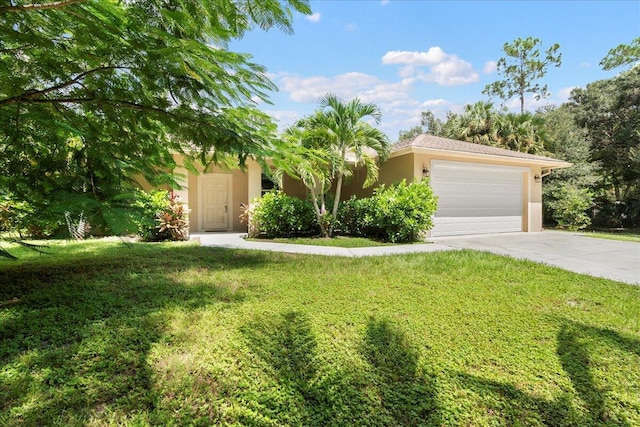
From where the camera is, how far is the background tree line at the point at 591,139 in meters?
18.4

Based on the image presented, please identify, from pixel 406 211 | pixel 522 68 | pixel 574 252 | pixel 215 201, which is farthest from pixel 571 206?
pixel 215 201

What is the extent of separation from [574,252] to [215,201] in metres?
12.9

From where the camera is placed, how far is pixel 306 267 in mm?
6379

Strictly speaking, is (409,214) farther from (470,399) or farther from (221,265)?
(470,399)

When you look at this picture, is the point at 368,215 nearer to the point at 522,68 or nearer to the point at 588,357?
the point at 588,357

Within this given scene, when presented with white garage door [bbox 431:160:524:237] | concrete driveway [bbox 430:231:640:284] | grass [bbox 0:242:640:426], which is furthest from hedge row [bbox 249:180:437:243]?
grass [bbox 0:242:640:426]

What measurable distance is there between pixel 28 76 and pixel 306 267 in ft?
16.8

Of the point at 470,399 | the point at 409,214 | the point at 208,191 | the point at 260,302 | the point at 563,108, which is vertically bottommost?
the point at 470,399

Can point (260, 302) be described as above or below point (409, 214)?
below

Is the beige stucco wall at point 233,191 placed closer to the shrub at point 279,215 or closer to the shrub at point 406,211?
the shrub at point 279,215

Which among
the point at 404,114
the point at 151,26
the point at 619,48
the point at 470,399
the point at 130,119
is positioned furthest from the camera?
the point at 404,114

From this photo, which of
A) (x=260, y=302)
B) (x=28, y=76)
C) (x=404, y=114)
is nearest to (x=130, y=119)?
(x=28, y=76)

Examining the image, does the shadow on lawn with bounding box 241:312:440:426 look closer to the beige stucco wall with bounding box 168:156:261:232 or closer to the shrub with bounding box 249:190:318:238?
the shrub with bounding box 249:190:318:238

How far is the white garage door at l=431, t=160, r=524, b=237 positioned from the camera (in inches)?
467
